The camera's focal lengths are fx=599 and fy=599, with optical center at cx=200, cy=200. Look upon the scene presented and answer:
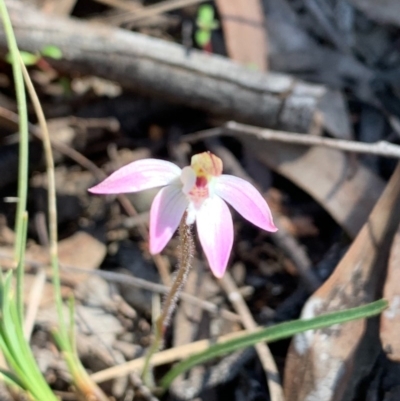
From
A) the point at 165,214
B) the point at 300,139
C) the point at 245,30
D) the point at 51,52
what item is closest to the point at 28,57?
the point at 51,52

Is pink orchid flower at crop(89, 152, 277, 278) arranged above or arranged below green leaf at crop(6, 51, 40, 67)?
above

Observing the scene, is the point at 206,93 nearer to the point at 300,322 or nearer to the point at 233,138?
the point at 233,138

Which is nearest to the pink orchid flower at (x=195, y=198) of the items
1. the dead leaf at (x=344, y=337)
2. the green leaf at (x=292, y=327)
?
the green leaf at (x=292, y=327)

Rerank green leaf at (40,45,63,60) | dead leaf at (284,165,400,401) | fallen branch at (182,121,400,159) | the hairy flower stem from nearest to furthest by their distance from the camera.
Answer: the hairy flower stem → dead leaf at (284,165,400,401) → fallen branch at (182,121,400,159) → green leaf at (40,45,63,60)

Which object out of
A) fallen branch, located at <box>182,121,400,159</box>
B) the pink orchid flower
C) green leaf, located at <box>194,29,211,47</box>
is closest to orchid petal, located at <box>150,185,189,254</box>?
the pink orchid flower

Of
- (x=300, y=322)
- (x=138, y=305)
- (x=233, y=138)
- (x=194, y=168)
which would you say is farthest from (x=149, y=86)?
(x=300, y=322)

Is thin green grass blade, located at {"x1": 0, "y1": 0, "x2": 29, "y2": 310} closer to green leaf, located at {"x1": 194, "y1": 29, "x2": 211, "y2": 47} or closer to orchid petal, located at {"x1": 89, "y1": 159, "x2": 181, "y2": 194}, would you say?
orchid petal, located at {"x1": 89, "y1": 159, "x2": 181, "y2": 194}
